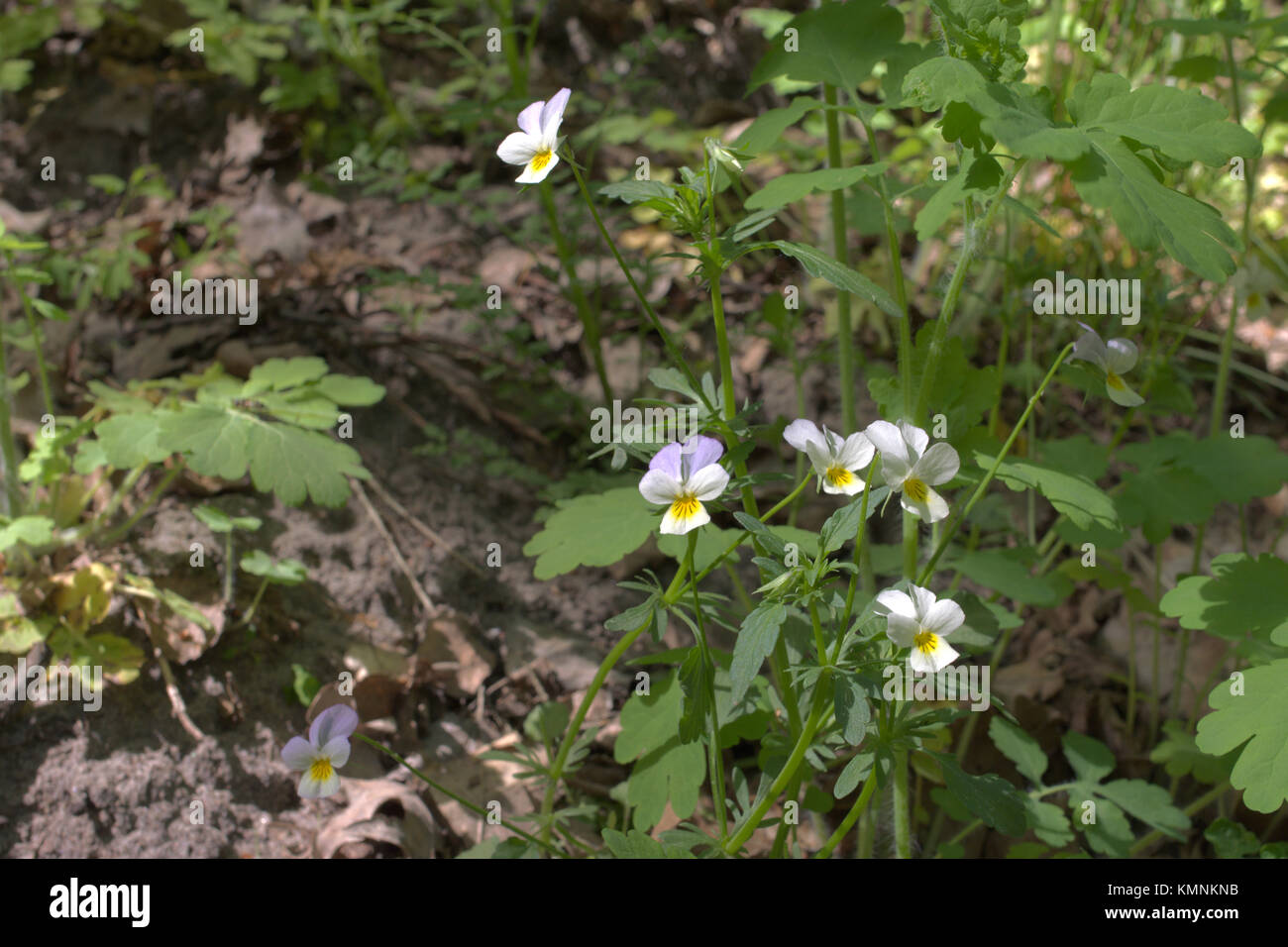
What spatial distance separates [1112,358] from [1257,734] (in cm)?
62

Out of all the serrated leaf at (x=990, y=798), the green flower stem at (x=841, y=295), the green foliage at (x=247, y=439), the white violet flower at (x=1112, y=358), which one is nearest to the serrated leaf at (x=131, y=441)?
the green foliage at (x=247, y=439)

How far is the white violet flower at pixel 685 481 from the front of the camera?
1304 mm

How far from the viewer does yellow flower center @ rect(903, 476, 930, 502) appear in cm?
134

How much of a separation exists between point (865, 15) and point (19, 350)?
8.70 ft

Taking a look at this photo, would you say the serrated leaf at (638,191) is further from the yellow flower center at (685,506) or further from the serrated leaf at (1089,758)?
the serrated leaf at (1089,758)

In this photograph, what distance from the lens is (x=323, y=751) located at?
4.90ft

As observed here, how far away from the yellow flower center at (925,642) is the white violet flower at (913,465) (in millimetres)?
156

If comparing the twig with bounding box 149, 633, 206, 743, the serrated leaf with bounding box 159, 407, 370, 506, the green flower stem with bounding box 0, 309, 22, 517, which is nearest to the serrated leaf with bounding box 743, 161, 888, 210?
the serrated leaf with bounding box 159, 407, 370, 506

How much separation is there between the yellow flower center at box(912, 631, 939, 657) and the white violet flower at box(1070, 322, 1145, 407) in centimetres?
51

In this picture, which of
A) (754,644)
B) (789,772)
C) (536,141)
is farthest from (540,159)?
(789,772)

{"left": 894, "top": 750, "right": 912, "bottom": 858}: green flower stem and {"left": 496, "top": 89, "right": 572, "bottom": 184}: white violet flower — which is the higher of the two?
{"left": 496, "top": 89, "right": 572, "bottom": 184}: white violet flower

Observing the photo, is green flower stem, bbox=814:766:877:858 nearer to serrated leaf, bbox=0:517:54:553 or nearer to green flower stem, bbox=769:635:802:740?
green flower stem, bbox=769:635:802:740

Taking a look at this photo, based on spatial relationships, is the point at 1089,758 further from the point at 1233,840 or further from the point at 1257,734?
the point at 1257,734

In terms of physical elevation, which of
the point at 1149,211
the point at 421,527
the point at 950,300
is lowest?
the point at 421,527
